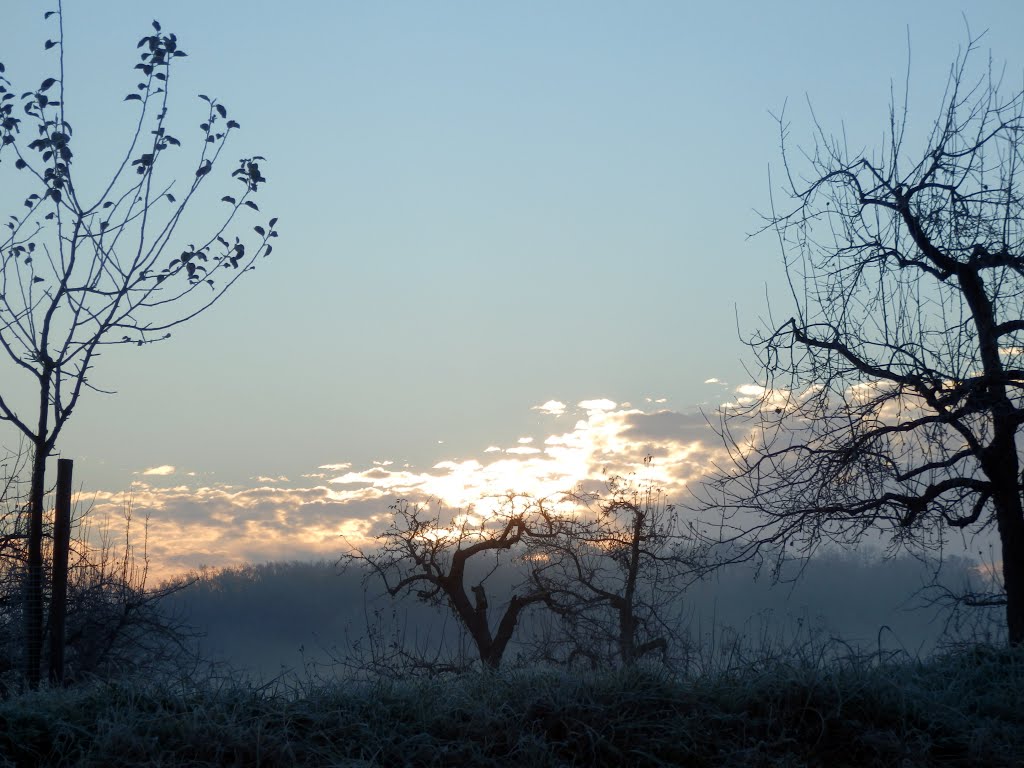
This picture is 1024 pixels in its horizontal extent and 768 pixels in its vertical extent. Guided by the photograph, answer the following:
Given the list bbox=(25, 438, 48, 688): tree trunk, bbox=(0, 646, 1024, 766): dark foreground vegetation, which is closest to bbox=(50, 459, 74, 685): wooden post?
bbox=(25, 438, 48, 688): tree trunk

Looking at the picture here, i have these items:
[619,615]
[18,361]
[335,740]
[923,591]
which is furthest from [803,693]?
[619,615]

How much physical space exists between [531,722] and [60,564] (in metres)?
6.22

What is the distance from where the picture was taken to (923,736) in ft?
17.4

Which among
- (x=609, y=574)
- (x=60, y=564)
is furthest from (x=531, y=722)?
(x=609, y=574)

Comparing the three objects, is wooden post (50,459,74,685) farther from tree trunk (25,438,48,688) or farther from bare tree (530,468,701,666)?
bare tree (530,468,701,666)

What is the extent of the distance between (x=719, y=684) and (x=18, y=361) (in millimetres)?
8804

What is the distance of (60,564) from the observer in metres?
9.33

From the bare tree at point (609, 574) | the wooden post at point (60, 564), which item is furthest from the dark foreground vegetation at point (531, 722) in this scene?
the bare tree at point (609, 574)

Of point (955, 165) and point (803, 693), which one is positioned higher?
point (955, 165)

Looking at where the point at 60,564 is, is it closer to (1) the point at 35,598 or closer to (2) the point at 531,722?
(1) the point at 35,598

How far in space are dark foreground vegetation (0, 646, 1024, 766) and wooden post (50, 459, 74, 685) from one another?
12.7 ft

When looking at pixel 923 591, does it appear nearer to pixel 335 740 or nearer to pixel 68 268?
pixel 335 740

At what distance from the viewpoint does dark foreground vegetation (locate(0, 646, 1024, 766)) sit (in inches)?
190

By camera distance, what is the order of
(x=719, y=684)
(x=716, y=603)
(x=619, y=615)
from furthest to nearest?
(x=619, y=615)
(x=716, y=603)
(x=719, y=684)
